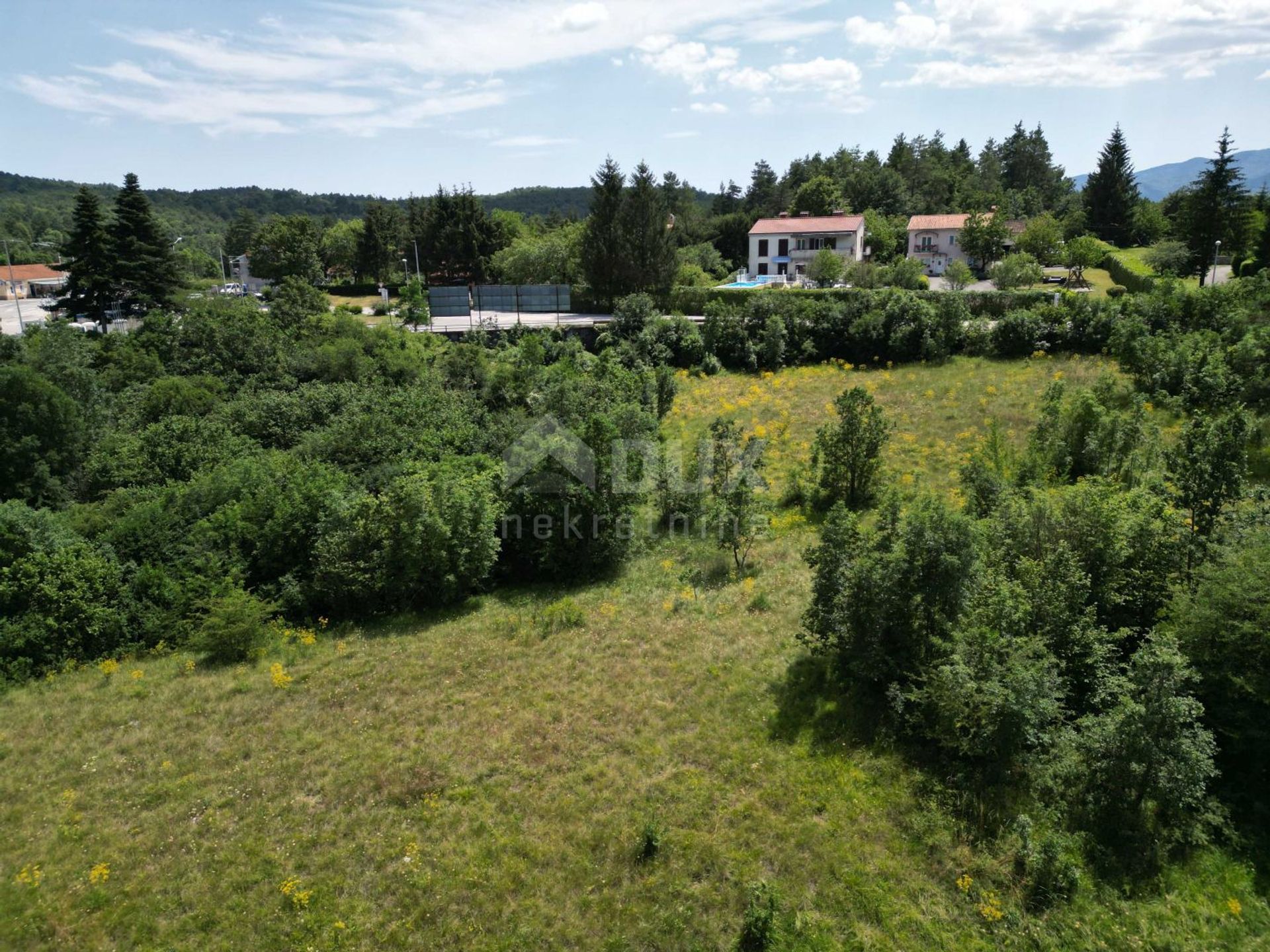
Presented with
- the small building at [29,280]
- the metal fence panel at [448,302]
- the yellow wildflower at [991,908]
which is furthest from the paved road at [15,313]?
the yellow wildflower at [991,908]

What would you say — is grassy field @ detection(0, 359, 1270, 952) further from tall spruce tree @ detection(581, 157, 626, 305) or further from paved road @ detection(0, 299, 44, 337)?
paved road @ detection(0, 299, 44, 337)

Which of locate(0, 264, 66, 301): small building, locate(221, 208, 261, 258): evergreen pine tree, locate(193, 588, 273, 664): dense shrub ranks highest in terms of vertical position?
locate(221, 208, 261, 258): evergreen pine tree

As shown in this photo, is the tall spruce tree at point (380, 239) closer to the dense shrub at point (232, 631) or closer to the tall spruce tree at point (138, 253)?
the tall spruce tree at point (138, 253)

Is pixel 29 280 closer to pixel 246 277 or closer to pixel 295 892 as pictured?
pixel 246 277

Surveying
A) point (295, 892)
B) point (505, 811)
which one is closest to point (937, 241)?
point (505, 811)

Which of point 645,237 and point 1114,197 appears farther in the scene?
point 1114,197

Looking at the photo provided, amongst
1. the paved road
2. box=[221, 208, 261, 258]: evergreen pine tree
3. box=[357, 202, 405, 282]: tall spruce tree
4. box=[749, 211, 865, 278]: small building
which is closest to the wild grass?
box=[749, 211, 865, 278]: small building
